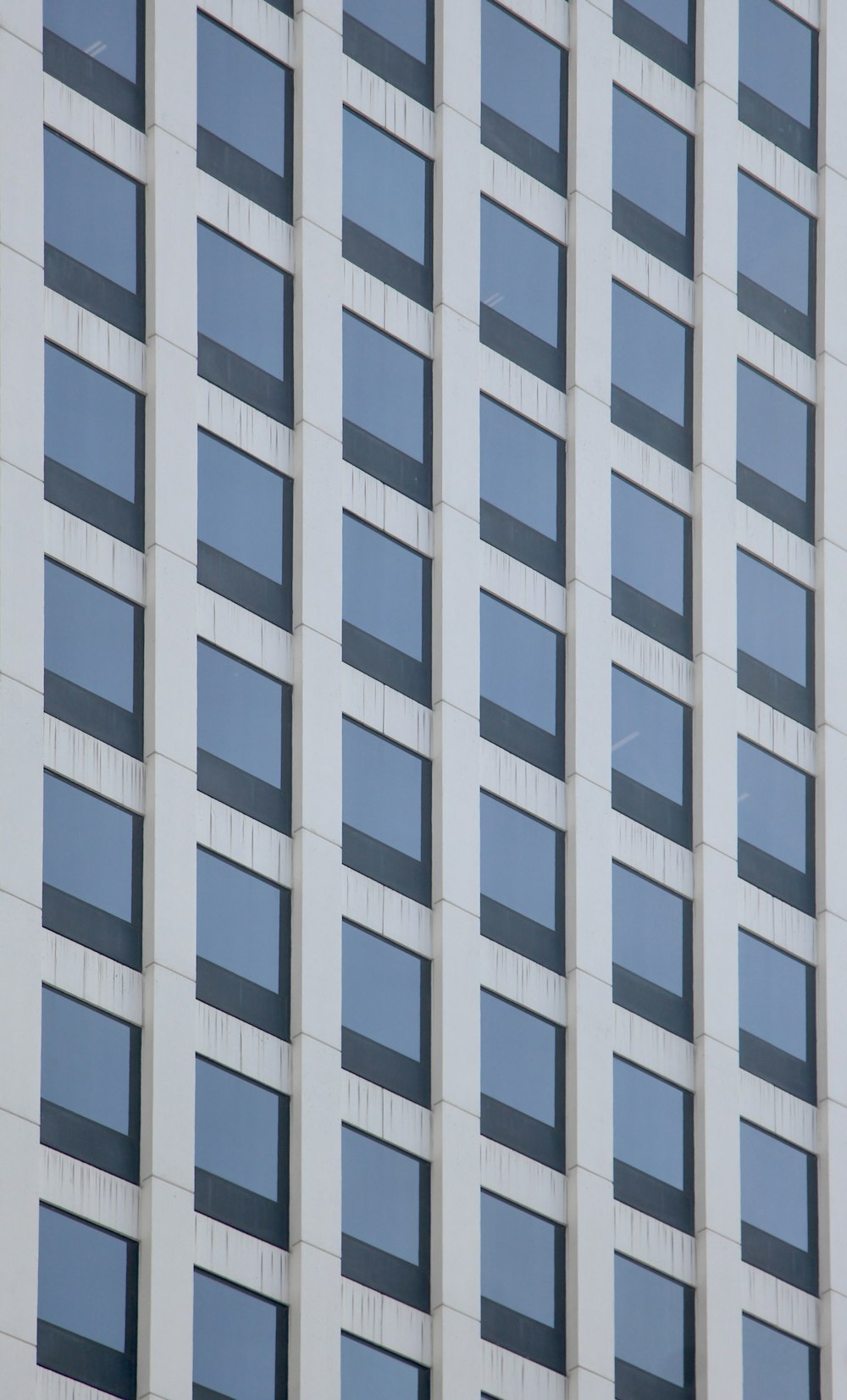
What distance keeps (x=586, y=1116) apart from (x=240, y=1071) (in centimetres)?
575

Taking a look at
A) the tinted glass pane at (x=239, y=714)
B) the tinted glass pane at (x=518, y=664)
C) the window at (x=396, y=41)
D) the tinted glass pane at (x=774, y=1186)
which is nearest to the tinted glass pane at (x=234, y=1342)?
the tinted glass pane at (x=239, y=714)

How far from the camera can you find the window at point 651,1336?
4097cm

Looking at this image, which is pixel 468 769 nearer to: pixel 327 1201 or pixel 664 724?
pixel 664 724

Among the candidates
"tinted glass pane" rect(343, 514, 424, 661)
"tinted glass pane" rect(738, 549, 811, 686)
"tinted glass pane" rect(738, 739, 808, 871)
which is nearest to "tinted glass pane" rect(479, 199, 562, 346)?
"tinted glass pane" rect(343, 514, 424, 661)

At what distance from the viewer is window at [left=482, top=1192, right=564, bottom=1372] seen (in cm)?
4019

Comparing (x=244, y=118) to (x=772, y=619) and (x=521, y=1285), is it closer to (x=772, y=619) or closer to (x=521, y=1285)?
(x=772, y=619)

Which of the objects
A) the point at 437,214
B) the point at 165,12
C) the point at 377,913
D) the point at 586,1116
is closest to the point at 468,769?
the point at 377,913

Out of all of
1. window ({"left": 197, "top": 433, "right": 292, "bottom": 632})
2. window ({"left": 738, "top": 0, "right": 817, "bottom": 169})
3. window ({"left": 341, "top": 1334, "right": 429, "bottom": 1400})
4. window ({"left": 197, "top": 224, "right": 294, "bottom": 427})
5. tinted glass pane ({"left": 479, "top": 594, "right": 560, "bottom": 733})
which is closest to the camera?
window ({"left": 341, "top": 1334, "right": 429, "bottom": 1400})

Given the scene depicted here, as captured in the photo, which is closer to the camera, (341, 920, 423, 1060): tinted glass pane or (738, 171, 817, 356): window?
(341, 920, 423, 1060): tinted glass pane

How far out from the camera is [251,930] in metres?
39.3

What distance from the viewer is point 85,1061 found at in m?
37.7

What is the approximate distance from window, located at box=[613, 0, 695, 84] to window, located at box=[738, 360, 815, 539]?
17.4 feet

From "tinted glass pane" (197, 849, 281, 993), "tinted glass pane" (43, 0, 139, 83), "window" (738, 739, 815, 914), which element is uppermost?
"tinted glass pane" (43, 0, 139, 83)

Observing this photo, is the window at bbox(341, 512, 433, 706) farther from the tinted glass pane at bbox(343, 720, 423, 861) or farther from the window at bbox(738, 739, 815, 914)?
the window at bbox(738, 739, 815, 914)
